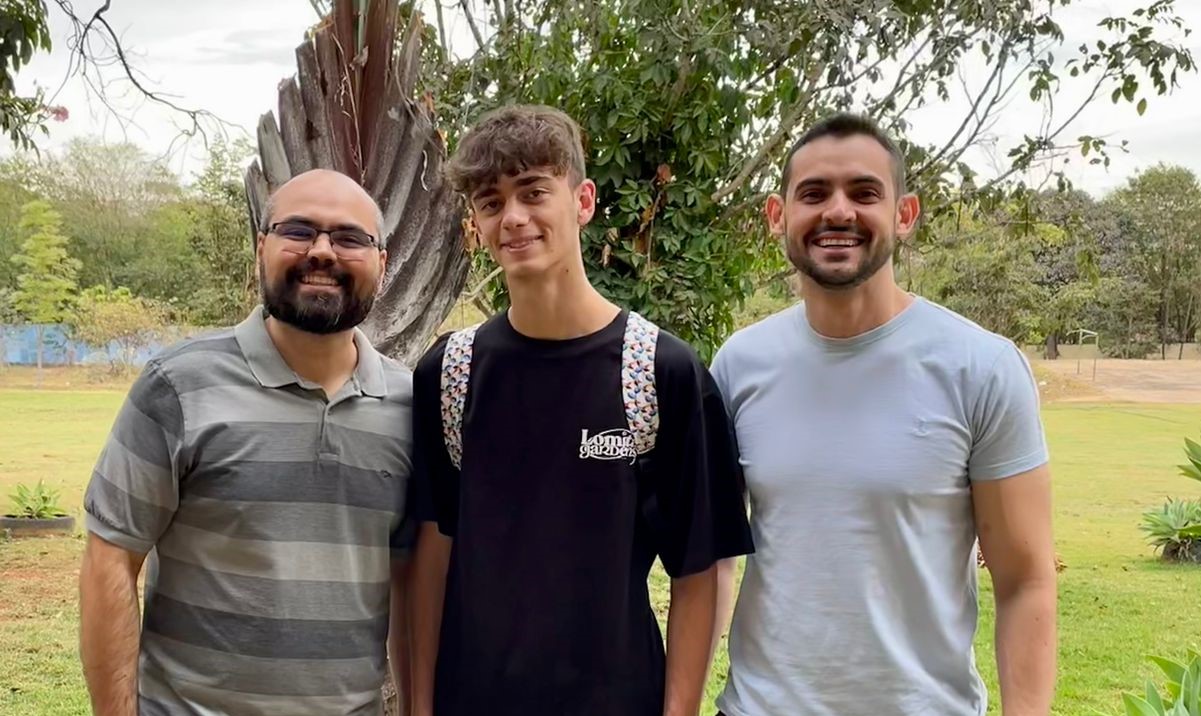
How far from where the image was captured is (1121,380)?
42.4 ft

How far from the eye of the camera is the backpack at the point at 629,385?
165 cm

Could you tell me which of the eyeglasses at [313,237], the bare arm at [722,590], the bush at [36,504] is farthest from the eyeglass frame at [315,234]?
the bush at [36,504]

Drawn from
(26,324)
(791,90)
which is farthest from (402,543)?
(26,324)

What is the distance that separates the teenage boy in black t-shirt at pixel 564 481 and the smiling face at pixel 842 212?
0.86ft

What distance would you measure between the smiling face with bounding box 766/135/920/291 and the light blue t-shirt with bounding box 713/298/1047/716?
125 millimetres

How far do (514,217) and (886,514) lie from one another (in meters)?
0.76

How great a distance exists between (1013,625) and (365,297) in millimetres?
1189

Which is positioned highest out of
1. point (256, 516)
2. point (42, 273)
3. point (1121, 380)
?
point (42, 273)

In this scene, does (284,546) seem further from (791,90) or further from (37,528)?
(37,528)

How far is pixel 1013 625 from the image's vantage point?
5.25 feet

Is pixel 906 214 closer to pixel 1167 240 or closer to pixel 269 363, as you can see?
pixel 269 363

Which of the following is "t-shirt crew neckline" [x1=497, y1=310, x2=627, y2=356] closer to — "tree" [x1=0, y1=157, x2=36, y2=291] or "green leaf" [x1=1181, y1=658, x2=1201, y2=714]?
"green leaf" [x1=1181, y1=658, x2=1201, y2=714]

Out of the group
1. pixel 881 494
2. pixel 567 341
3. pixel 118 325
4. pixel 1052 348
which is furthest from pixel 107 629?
pixel 1052 348

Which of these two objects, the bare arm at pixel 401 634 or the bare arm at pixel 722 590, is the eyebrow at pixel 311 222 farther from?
the bare arm at pixel 722 590
